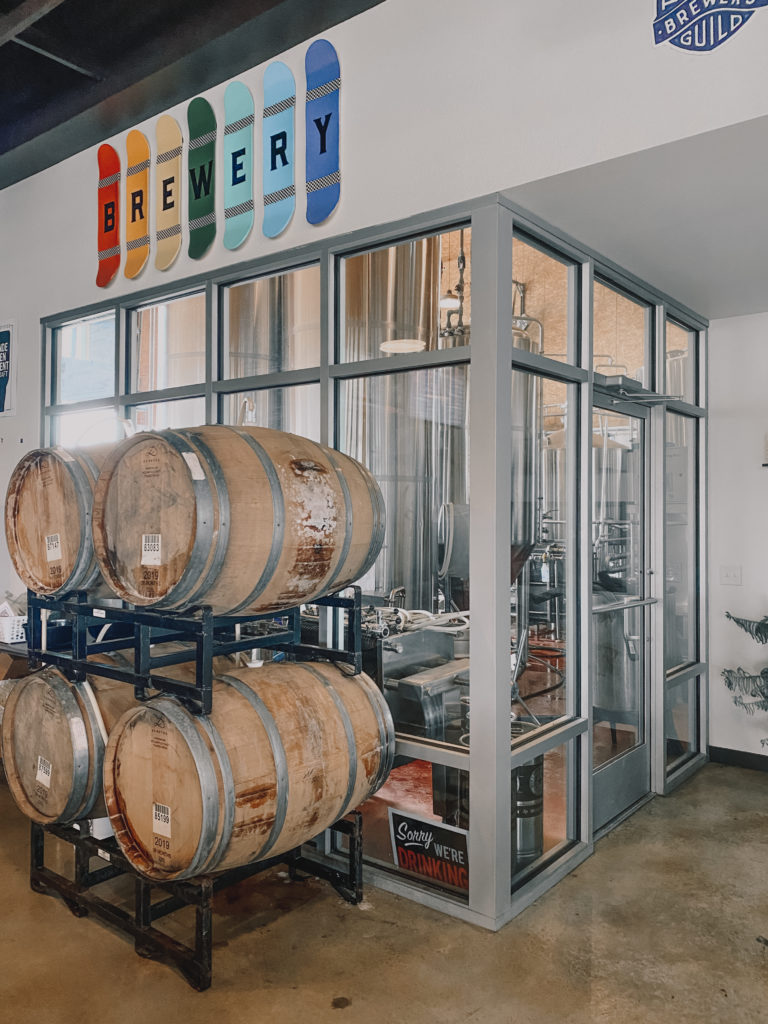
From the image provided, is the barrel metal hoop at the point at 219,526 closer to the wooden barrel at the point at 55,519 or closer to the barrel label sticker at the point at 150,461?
the barrel label sticker at the point at 150,461

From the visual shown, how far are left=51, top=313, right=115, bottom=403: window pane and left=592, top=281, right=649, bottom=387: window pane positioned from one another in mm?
2584

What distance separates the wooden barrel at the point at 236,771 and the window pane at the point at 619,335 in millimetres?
1967

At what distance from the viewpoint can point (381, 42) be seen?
10.1 feet

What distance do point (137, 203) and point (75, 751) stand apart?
2.76m

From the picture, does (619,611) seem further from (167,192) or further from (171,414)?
(167,192)

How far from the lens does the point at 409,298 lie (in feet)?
10.4

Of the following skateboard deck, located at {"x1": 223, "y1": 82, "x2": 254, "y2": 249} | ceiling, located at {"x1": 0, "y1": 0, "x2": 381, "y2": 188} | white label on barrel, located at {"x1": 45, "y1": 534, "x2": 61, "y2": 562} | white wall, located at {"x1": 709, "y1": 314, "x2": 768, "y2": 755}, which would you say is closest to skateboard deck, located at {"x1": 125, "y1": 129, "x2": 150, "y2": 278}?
ceiling, located at {"x1": 0, "y1": 0, "x2": 381, "y2": 188}

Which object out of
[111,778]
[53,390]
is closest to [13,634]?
[53,390]

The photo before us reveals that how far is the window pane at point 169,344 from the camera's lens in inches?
156

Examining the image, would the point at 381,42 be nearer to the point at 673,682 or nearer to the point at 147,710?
the point at 147,710

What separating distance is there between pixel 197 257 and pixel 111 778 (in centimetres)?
242

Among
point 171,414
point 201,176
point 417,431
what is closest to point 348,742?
point 417,431

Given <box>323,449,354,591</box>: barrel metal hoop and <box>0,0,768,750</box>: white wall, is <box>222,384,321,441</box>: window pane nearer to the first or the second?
<box>0,0,768,750</box>: white wall

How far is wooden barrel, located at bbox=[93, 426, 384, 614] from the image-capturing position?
7.73 ft
